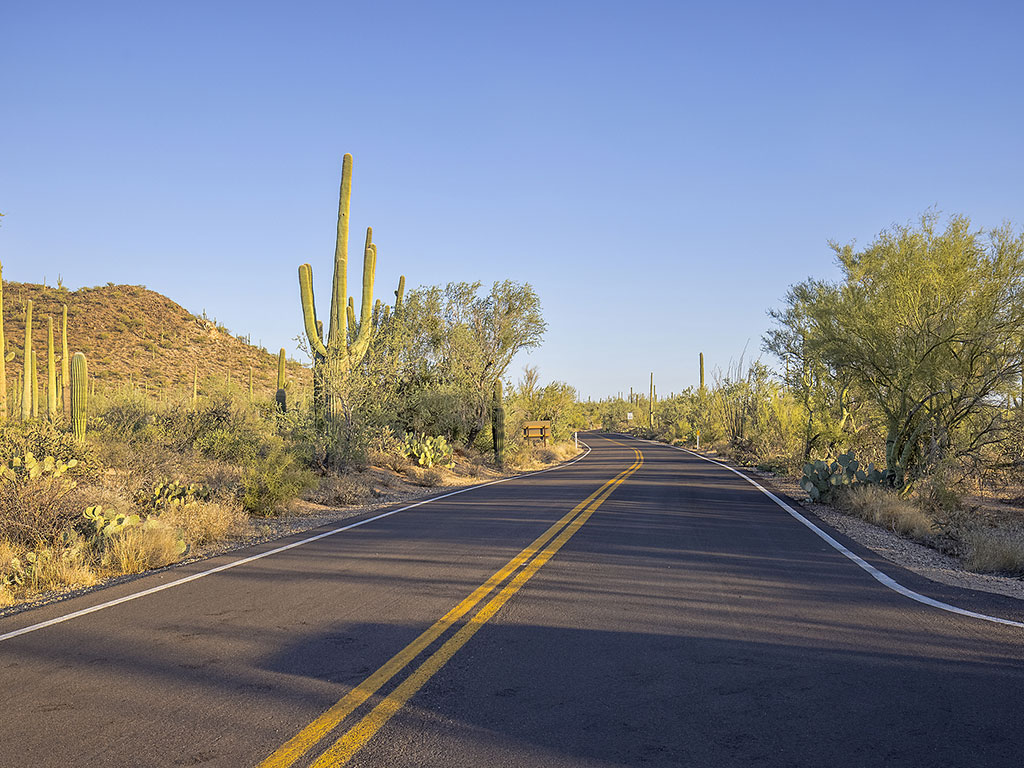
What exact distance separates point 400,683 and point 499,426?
25432 mm

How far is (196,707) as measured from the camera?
15.0ft

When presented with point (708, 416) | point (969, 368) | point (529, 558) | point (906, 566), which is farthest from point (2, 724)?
point (708, 416)

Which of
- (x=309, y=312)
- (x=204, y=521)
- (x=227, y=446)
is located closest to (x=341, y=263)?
(x=309, y=312)

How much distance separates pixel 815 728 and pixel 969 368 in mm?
12964

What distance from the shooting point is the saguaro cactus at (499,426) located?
98.6 ft

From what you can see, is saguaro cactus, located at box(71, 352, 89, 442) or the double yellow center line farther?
saguaro cactus, located at box(71, 352, 89, 442)

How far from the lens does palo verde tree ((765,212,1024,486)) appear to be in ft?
47.9

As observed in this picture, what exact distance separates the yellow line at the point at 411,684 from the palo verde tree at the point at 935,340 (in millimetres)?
10193

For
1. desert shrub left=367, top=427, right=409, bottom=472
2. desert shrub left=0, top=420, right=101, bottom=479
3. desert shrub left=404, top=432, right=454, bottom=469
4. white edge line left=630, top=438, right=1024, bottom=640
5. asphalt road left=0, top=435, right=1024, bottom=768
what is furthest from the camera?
desert shrub left=404, top=432, right=454, bottom=469

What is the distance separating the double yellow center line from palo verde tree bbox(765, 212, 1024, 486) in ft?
32.8

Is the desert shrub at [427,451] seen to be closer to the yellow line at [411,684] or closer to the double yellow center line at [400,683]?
the double yellow center line at [400,683]

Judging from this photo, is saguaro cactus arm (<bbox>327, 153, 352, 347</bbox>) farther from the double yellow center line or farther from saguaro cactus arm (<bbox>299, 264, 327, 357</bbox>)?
the double yellow center line

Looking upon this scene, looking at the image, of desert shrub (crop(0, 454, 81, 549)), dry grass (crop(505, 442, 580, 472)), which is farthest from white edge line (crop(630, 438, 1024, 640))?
dry grass (crop(505, 442, 580, 472))

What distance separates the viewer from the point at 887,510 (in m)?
13.7
